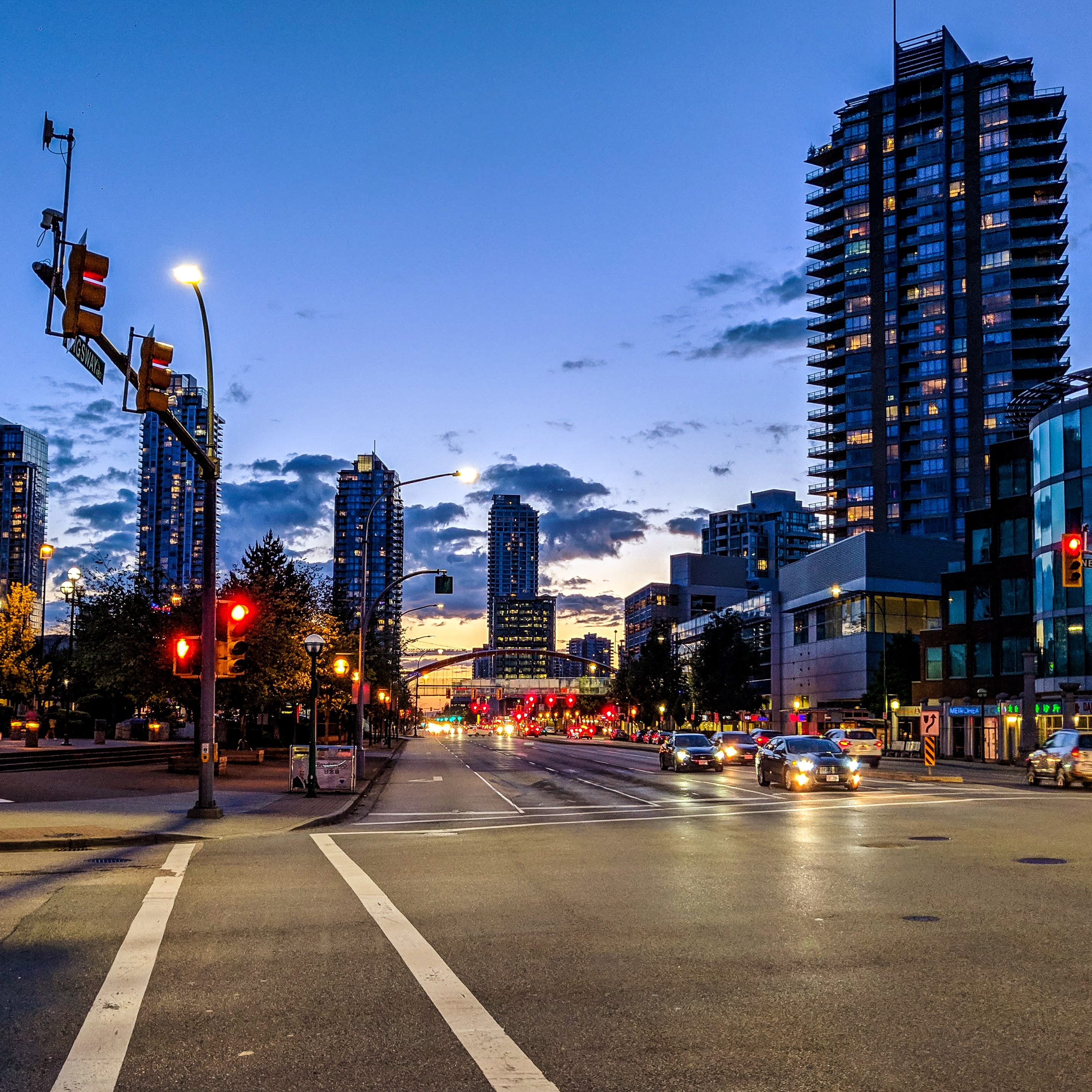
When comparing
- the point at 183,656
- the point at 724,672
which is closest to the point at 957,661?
the point at 724,672

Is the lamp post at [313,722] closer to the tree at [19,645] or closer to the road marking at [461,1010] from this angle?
the road marking at [461,1010]

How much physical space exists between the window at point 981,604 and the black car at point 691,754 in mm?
36027

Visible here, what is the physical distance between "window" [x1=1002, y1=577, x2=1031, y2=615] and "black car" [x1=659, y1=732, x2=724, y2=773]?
34.3 metres

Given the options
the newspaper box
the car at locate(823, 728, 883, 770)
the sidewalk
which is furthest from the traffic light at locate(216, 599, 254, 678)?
the car at locate(823, 728, 883, 770)

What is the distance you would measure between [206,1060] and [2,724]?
6091 centimetres

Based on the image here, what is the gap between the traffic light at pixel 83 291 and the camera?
515 inches

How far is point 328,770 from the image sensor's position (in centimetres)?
3053

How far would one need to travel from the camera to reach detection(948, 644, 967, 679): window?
254 ft

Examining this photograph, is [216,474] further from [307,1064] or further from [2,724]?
[2,724]

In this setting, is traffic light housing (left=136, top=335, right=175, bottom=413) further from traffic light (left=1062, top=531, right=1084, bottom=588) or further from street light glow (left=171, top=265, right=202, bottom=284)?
traffic light (left=1062, top=531, right=1084, bottom=588)

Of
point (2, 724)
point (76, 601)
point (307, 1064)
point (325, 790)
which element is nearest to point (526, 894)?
point (307, 1064)

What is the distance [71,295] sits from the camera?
1307 cm

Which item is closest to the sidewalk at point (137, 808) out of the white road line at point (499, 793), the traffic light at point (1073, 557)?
the white road line at point (499, 793)

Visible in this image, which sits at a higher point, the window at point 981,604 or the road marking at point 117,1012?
the window at point 981,604
